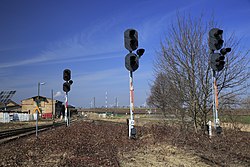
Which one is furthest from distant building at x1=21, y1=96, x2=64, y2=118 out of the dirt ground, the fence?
the dirt ground

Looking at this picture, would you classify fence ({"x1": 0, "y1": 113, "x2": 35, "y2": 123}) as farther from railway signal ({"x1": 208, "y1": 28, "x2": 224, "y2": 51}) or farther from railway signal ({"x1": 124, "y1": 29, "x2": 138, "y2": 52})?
railway signal ({"x1": 208, "y1": 28, "x2": 224, "y2": 51})

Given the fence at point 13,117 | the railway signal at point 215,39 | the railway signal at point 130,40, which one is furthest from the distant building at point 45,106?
the railway signal at point 215,39

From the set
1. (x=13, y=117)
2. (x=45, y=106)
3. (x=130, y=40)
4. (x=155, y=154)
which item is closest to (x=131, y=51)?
(x=130, y=40)

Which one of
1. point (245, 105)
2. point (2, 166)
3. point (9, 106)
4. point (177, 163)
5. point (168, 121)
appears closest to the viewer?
point (177, 163)

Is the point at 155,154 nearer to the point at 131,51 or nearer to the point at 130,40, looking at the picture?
the point at 131,51

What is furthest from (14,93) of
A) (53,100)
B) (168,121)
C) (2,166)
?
(2,166)

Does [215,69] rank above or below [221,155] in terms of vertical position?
above

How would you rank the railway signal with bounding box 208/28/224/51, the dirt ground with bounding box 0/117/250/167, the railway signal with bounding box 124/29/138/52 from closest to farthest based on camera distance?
the dirt ground with bounding box 0/117/250/167, the railway signal with bounding box 208/28/224/51, the railway signal with bounding box 124/29/138/52

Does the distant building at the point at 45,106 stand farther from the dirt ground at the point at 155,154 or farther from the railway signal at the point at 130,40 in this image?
the dirt ground at the point at 155,154

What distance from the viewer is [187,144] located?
32.6 ft

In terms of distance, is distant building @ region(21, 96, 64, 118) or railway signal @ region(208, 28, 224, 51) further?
distant building @ region(21, 96, 64, 118)

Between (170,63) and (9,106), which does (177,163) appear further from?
(9,106)

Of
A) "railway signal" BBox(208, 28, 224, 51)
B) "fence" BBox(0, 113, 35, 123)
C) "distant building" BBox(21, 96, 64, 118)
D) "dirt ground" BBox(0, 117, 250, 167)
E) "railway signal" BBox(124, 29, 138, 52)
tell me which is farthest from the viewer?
"distant building" BBox(21, 96, 64, 118)

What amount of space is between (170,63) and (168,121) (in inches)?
151
